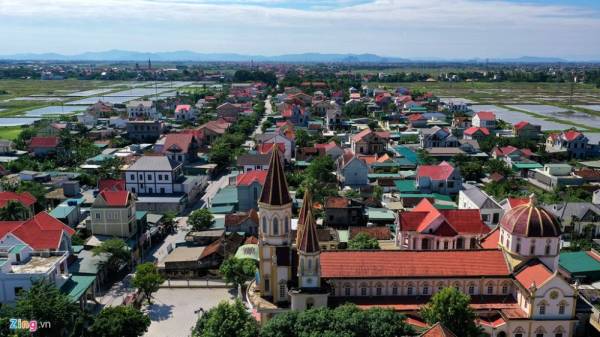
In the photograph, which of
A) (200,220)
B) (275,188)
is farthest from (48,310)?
(200,220)

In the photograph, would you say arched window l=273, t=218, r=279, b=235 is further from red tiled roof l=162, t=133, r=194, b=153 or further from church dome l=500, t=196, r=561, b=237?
red tiled roof l=162, t=133, r=194, b=153

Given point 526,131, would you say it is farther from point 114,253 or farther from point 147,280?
point 147,280

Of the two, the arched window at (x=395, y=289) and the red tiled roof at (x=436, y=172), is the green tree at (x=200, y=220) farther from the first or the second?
the red tiled roof at (x=436, y=172)

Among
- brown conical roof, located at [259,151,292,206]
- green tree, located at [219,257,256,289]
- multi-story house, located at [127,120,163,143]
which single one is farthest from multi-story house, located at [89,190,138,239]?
multi-story house, located at [127,120,163,143]

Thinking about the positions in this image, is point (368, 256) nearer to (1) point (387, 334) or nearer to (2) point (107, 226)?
(1) point (387, 334)

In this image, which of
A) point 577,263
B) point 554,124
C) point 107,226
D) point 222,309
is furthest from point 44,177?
point 554,124
